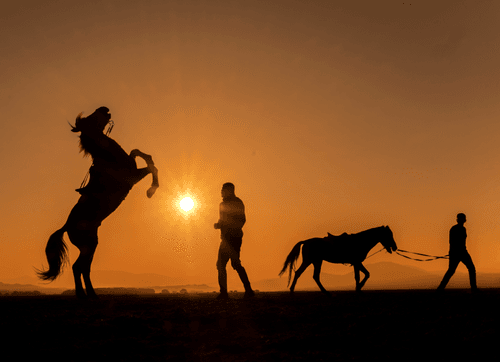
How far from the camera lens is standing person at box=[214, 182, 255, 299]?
9.86m

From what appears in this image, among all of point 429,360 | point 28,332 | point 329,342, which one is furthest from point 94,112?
point 429,360

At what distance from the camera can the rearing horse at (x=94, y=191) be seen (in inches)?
333

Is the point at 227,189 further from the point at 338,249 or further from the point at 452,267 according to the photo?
the point at 452,267

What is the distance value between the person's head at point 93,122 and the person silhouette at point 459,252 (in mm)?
8854

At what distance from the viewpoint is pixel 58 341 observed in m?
5.11

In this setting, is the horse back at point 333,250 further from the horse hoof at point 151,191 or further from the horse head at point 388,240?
the horse hoof at point 151,191

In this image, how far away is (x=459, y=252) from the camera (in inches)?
461

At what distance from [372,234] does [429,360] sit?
901 cm

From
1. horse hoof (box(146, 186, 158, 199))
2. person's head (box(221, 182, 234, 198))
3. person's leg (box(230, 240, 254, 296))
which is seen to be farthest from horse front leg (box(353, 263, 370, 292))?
horse hoof (box(146, 186, 158, 199))

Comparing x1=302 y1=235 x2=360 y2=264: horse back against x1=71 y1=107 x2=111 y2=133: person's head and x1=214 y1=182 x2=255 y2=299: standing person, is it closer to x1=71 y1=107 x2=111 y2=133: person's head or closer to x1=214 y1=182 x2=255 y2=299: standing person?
x1=214 y1=182 x2=255 y2=299: standing person

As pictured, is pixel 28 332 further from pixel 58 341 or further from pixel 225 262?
pixel 225 262

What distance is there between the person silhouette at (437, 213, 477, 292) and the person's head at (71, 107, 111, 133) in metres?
8.85

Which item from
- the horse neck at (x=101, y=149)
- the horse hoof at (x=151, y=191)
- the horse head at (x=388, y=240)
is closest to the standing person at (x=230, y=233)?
the horse hoof at (x=151, y=191)

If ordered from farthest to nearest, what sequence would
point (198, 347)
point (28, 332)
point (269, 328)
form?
point (269, 328)
point (28, 332)
point (198, 347)
